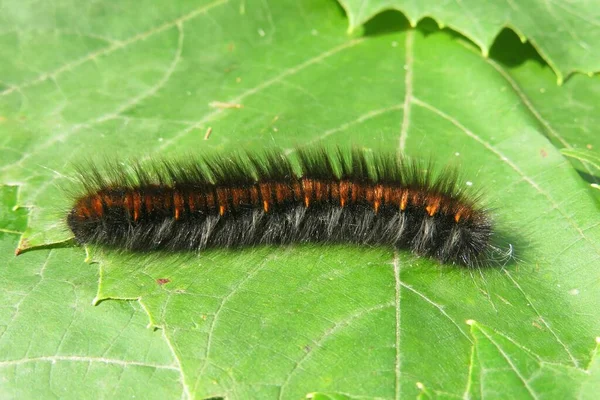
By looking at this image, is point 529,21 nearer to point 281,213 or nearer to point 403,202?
point 403,202

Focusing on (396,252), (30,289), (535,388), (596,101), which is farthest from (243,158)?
(596,101)

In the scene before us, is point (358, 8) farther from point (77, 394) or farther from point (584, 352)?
point (77, 394)

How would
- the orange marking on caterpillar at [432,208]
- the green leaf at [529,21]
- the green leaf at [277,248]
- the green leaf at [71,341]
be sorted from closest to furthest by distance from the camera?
1. the green leaf at [277,248]
2. the green leaf at [71,341]
3. the orange marking on caterpillar at [432,208]
4. the green leaf at [529,21]

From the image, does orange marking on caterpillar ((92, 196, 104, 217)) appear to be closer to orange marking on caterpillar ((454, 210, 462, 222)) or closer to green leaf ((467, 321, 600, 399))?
orange marking on caterpillar ((454, 210, 462, 222))

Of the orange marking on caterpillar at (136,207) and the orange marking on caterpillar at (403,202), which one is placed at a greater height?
the orange marking on caterpillar at (136,207)

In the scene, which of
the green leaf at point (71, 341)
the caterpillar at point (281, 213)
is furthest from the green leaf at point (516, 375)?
the green leaf at point (71, 341)

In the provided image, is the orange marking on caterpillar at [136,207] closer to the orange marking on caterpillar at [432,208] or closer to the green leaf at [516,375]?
the orange marking on caterpillar at [432,208]

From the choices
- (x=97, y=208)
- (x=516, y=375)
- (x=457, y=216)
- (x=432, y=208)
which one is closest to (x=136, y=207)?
(x=97, y=208)
